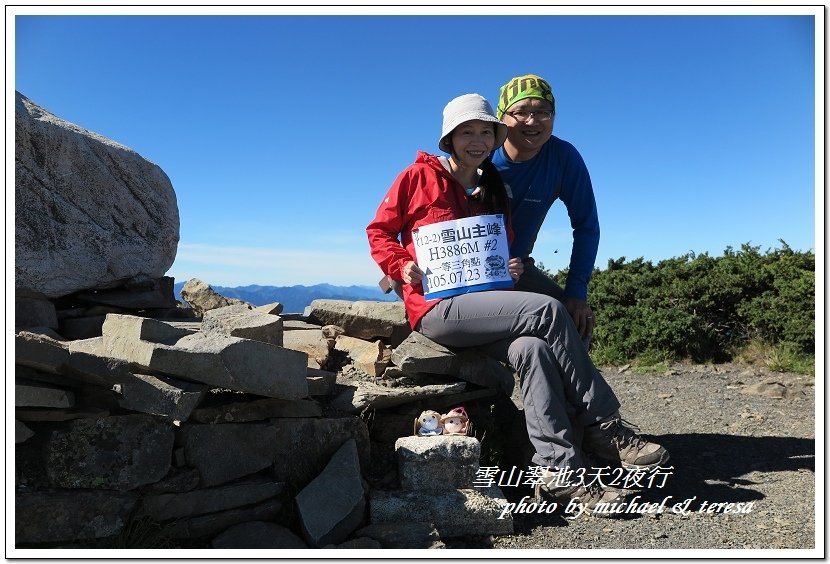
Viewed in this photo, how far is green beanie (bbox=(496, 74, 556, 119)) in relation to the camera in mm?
4949

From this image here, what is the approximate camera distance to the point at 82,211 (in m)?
4.76

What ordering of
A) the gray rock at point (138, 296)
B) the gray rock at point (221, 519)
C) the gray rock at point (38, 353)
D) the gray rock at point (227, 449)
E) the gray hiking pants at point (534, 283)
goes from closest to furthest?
1. the gray rock at point (38, 353)
2. the gray rock at point (221, 519)
3. the gray rock at point (227, 449)
4. the gray rock at point (138, 296)
5. the gray hiking pants at point (534, 283)

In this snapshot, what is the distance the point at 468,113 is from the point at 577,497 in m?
2.49

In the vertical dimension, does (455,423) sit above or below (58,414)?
A: below

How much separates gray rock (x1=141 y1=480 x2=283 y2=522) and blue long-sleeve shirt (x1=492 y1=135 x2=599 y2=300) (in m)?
2.45

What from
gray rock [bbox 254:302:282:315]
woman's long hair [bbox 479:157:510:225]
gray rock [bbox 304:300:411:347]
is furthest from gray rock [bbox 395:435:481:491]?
gray rock [bbox 254:302:282:315]

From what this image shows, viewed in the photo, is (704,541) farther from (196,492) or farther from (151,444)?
(151,444)

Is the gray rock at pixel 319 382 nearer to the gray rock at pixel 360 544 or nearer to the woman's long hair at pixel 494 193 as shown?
the gray rock at pixel 360 544

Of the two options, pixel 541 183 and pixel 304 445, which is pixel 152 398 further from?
pixel 541 183

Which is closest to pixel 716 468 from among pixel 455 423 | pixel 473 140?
pixel 455 423

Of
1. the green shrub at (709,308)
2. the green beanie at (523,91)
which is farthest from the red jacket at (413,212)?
the green shrub at (709,308)

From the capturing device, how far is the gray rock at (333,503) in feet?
12.5

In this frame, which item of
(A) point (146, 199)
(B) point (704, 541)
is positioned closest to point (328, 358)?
(A) point (146, 199)
